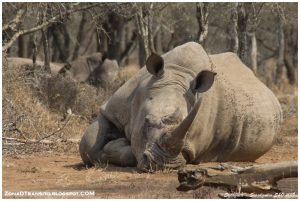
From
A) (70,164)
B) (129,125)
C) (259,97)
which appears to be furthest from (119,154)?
(259,97)

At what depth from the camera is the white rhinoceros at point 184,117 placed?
26.0 ft

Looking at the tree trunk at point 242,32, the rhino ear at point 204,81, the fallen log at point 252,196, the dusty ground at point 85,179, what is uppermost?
the tree trunk at point 242,32

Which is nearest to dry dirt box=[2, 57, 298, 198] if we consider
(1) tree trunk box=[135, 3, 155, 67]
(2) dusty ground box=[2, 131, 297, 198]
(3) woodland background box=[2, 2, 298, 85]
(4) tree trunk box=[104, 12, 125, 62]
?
(2) dusty ground box=[2, 131, 297, 198]

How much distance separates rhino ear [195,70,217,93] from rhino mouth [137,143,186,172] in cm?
98

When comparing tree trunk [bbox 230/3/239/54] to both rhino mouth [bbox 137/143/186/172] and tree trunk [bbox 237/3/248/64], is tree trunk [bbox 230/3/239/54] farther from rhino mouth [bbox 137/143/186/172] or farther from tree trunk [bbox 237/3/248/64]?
rhino mouth [bbox 137/143/186/172]

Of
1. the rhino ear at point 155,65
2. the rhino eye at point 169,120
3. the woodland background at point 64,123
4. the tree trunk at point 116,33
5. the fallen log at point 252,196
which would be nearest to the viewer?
the fallen log at point 252,196

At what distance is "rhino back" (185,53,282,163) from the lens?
8742 mm

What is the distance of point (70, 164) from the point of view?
9.40 meters

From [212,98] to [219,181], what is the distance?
2.52 meters

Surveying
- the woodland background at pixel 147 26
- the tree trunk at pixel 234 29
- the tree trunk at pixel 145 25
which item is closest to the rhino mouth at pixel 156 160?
the woodland background at pixel 147 26

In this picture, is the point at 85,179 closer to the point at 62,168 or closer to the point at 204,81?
the point at 62,168

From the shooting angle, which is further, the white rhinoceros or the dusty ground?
the white rhinoceros

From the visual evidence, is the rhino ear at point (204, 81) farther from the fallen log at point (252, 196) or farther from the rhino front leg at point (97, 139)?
the fallen log at point (252, 196)

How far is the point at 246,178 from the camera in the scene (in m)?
6.34
